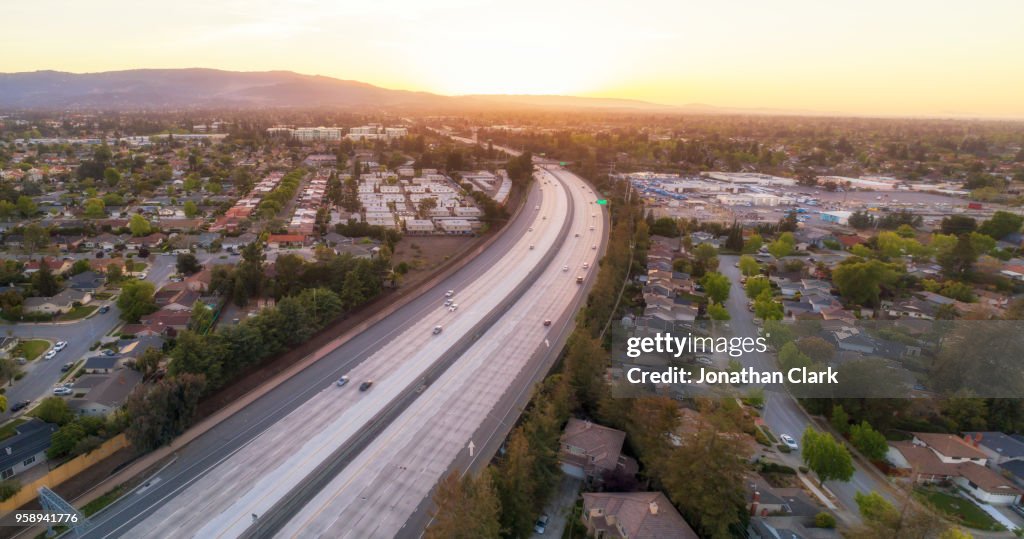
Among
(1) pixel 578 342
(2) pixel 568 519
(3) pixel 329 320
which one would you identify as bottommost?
(2) pixel 568 519

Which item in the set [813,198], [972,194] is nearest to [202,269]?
Result: [813,198]

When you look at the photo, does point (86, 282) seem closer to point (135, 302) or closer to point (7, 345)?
point (135, 302)

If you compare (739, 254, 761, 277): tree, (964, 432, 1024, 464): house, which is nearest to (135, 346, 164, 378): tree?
(964, 432, 1024, 464): house

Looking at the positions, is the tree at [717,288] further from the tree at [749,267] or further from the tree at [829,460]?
the tree at [829,460]

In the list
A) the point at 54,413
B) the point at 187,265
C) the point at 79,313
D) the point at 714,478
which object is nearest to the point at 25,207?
the point at 187,265

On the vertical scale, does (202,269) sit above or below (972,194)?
below

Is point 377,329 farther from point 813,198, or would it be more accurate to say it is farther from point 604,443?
point 813,198

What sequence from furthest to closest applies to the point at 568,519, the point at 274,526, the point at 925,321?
the point at 925,321 < the point at 568,519 < the point at 274,526
